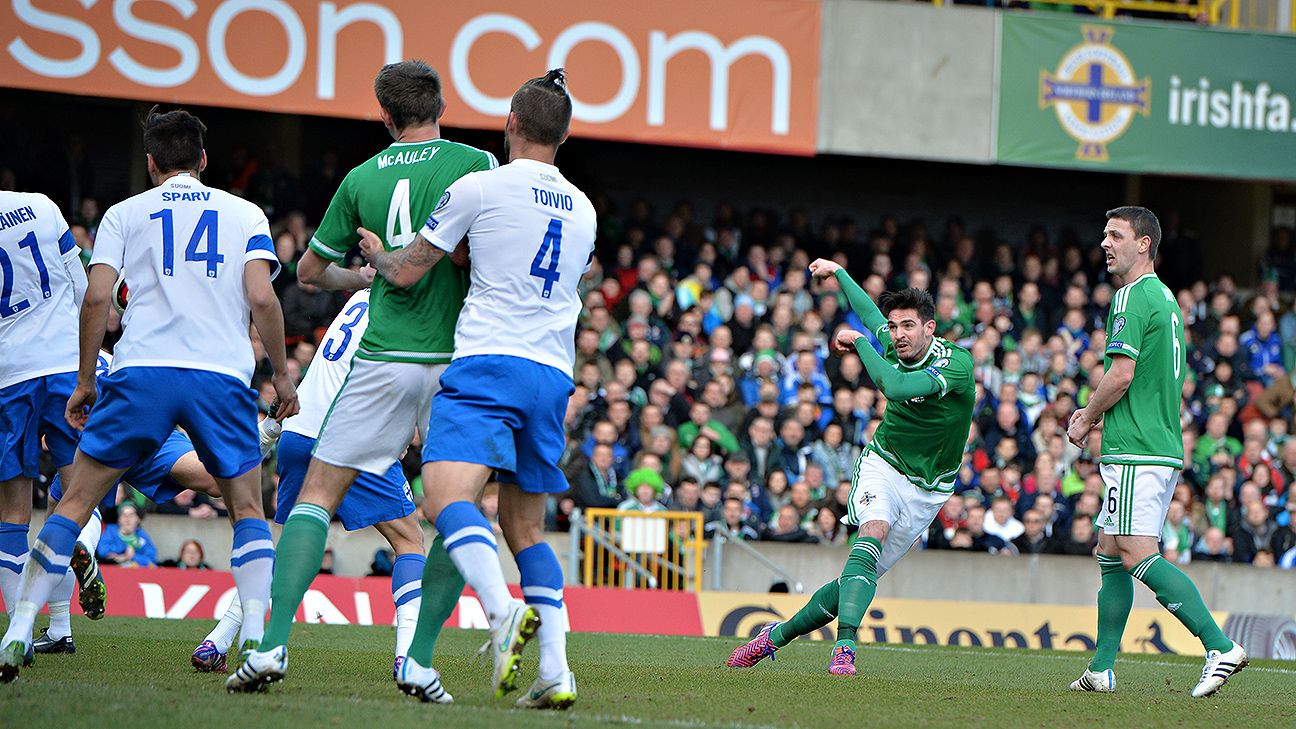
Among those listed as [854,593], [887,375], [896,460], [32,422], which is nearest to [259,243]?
[32,422]

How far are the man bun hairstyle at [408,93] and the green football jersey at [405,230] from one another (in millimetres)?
106

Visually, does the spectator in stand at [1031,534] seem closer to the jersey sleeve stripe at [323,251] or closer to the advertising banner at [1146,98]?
the advertising banner at [1146,98]

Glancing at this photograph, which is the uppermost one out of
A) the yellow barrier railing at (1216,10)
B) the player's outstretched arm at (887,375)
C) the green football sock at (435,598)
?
the yellow barrier railing at (1216,10)

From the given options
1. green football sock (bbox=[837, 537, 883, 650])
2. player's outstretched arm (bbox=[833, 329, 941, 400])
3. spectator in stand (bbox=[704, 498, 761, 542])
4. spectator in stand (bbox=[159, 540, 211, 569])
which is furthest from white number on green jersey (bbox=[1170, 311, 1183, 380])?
spectator in stand (bbox=[159, 540, 211, 569])

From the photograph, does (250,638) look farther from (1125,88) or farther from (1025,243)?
(1025,243)

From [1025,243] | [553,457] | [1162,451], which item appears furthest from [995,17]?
[553,457]

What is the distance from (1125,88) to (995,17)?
5.93 feet

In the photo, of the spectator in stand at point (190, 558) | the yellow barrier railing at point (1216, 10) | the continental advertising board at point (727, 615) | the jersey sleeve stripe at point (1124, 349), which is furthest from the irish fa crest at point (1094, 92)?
the jersey sleeve stripe at point (1124, 349)

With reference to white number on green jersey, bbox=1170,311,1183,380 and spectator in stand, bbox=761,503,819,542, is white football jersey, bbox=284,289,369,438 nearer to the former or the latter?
white number on green jersey, bbox=1170,311,1183,380

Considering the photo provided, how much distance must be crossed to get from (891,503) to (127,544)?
25.2ft

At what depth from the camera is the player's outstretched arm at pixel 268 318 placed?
657 centimetres

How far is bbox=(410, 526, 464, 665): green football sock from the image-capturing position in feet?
19.6

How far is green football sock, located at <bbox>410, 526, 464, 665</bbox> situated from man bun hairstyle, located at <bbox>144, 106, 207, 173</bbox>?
2.01 m

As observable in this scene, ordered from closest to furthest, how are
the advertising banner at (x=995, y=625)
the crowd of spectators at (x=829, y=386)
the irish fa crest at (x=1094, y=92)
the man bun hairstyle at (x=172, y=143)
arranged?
the man bun hairstyle at (x=172, y=143) < the advertising banner at (x=995, y=625) < the crowd of spectators at (x=829, y=386) < the irish fa crest at (x=1094, y=92)
